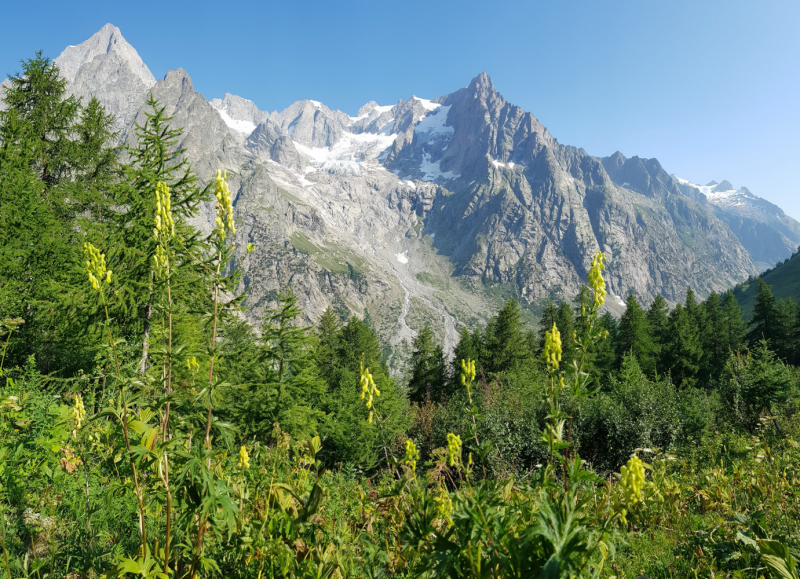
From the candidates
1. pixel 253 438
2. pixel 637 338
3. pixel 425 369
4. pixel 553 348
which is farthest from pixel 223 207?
pixel 637 338

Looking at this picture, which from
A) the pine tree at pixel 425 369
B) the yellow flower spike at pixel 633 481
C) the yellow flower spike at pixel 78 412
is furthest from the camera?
the pine tree at pixel 425 369

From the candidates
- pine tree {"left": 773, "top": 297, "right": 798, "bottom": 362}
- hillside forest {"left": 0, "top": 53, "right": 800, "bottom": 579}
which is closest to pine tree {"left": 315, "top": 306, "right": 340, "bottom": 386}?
hillside forest {"left": 0, "top": 53, "right": 800, "bottom": 579}

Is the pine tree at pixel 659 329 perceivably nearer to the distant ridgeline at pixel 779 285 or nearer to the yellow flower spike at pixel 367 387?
the yellow flower spike at pixel 367 387

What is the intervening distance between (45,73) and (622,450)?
95.6 feet

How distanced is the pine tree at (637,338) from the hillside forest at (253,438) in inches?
644

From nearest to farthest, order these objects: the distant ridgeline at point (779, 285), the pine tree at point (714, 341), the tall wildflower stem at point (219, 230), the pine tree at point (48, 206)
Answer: the tall wildflower stem at point (219, 230) → the pine tree at point (48, 206) → the pine tree at point (714, 341) → the distant ridgeline at point (779, 285)

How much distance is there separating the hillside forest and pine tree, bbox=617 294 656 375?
16352 millimetres

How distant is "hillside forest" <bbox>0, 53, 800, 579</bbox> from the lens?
6.93 ft

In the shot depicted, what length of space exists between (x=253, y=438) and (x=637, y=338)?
146 ft

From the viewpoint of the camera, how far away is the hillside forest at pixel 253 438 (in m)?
2.11

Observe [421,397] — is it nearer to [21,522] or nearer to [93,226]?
[93,226]

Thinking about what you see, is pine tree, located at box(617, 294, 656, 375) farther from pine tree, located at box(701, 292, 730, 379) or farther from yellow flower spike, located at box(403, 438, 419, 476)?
yellow flower spike, located at box(403, 438, 419, 476)

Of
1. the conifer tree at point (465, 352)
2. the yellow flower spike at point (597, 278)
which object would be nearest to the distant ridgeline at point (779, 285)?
the conifer tree at point (465, 352)

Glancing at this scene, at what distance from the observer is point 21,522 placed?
356 centimetres
